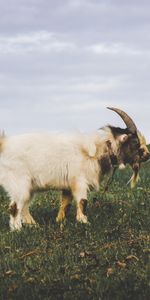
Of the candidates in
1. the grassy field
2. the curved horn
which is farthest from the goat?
the grassy field

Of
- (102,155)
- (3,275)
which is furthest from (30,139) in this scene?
(3,275)

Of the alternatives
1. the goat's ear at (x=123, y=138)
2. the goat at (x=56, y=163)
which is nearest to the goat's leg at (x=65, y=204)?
the goat at (x=56, y=163)

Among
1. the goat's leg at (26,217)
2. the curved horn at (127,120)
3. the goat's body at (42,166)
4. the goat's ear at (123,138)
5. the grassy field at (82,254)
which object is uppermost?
the curved horn at (127,120)

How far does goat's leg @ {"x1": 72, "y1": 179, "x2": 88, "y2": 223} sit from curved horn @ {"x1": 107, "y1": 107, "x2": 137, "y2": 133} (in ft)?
4.12

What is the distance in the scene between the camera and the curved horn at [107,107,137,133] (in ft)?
37.1

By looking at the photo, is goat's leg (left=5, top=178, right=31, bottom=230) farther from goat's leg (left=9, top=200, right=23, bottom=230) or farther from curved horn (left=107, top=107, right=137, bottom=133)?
curved horn (left=107, top=107, right=137, bottom=133)

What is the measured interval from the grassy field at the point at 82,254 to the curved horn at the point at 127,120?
4.90 ft

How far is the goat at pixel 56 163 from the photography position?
11.2m

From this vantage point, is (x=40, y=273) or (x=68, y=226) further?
(x=68, y=226)

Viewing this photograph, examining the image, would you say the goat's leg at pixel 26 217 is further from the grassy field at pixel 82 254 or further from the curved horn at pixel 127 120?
the curved horn at pixel 127 120

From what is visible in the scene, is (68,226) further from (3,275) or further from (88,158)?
(3,275)

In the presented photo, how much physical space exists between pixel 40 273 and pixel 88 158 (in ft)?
12.2

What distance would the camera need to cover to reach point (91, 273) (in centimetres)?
796

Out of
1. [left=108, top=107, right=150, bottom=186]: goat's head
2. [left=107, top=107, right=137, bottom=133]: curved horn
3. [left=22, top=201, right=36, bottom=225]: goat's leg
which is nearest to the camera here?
[left=107, top=107, right=137, bottom=133]: curved horn
